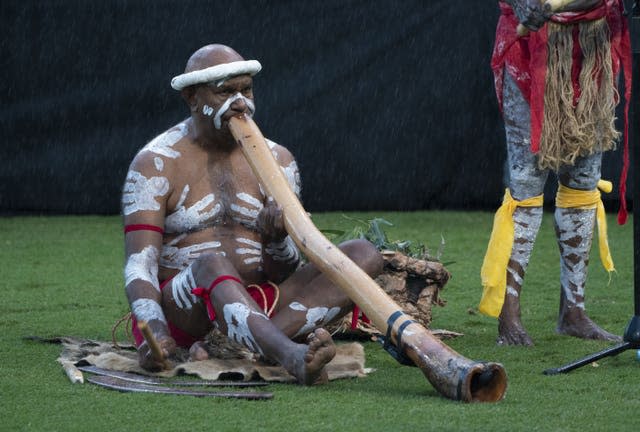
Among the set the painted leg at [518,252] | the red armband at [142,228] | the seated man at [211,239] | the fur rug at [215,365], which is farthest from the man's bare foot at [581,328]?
the red armband at [142,228]

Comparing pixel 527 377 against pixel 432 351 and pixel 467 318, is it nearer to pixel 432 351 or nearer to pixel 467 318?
pixel 432 351

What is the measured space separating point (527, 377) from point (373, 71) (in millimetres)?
4200

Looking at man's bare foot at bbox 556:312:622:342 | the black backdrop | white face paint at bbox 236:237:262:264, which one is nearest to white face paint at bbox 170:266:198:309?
white face paint at bbox 236:237:262:264

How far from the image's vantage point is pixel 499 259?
4.25 meters

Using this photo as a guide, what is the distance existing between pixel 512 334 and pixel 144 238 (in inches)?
52.1

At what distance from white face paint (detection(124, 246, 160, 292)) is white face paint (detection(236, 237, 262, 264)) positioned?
0.96 feet

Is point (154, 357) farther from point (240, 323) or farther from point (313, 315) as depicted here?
point (313, 315)

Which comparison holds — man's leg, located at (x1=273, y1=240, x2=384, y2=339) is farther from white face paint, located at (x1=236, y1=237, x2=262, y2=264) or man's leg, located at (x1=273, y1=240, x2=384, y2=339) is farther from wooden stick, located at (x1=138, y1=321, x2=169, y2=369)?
wooden stick, located at (x1=138, y1=321, x2=169, y2=369)

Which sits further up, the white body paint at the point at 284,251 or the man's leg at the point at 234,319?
the white body paint at the point at 284,251

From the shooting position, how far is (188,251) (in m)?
3.85

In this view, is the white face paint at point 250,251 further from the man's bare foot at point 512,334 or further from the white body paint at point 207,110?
the man's bare foot at point 512,334

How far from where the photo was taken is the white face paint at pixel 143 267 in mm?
3658

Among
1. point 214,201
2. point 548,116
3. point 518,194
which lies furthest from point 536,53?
point 214,201

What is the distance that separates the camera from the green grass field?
9.89ft
